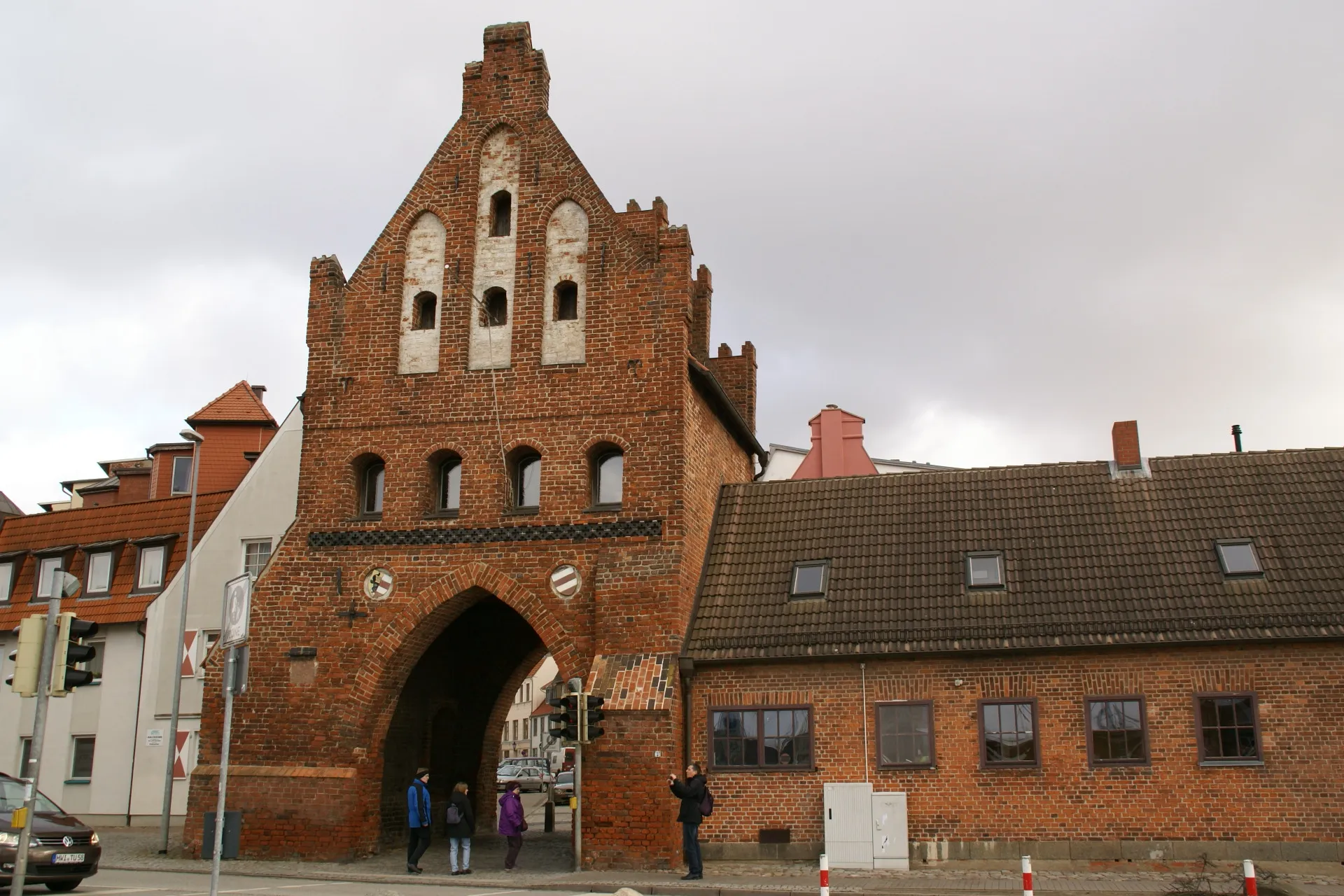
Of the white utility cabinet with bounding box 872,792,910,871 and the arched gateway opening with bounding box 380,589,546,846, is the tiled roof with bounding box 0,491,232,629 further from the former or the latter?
the white utility cabinet with bounding box 872,792,910,871

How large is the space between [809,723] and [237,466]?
2244cm

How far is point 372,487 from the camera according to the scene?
22578 millimetres

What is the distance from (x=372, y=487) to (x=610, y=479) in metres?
4.42

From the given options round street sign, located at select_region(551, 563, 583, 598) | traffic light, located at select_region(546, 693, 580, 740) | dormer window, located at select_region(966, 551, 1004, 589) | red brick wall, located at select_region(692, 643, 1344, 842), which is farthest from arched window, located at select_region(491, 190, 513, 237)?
dormer window, located at select_region(966, 551, 1004, 589)

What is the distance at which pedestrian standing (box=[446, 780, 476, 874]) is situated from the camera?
1950 centimetres

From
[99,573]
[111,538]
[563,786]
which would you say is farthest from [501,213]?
[563,786]

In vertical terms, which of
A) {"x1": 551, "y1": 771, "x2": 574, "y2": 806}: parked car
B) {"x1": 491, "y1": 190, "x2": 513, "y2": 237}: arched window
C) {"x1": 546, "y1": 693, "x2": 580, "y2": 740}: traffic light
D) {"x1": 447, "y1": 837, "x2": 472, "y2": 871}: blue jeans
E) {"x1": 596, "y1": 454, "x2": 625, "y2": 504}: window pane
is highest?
{"x1": 491, "y1": 190, "x2": 513, "y2": 237}: arched window

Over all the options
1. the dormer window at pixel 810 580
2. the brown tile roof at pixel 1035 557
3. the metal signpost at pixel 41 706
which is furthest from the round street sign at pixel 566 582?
the metal signpost at pixel 41 706

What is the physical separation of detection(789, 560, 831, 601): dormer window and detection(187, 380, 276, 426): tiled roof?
2086cm

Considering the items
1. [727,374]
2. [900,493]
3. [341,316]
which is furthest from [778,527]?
[341,316]

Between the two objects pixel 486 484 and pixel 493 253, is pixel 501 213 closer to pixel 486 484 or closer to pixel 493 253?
pixel 493 253

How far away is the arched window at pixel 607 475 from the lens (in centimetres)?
2159

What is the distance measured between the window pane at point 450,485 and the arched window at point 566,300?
10.6ft

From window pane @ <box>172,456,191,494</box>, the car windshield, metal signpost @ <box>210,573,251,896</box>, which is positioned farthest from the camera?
window pane @ <box>172,456,191,494</box>
